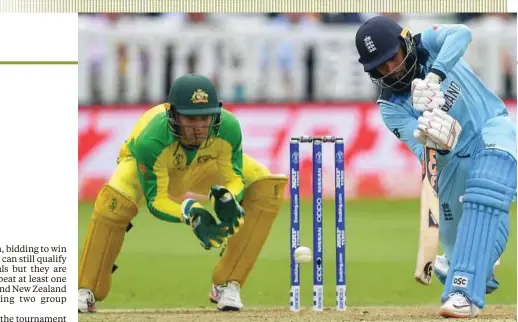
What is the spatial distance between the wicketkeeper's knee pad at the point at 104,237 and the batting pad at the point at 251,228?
0.62 m

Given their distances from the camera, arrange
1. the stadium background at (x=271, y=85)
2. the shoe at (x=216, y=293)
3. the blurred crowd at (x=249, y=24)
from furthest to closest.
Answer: the blurred crowd at (x=249, y=24) < the stadium background at (x=271, y=85) < the shoe at (x=216, y=293)

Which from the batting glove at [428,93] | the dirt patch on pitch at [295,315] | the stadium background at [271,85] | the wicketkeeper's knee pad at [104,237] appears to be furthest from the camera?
the stadium background at [271,85]

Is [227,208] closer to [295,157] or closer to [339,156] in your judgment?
[295,157]

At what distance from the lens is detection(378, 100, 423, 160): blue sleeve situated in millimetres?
7027

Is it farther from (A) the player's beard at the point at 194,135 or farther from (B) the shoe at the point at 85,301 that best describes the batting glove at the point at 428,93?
(B) the shoe at the point at 85,301

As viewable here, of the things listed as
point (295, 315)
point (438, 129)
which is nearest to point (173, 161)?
point (295, 315)

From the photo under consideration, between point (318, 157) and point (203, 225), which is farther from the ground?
point (318, 157)

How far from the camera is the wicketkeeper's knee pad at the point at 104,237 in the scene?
7504mm

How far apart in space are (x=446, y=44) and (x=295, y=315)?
167cm

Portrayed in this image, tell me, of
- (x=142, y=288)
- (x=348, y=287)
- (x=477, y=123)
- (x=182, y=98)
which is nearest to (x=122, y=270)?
(x=142, y=288)

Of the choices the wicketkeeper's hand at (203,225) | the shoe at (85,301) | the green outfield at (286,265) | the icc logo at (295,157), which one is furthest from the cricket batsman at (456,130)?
the shoe at (85,301)

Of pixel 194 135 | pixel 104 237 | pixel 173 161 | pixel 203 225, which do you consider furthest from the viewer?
pixel 104 237

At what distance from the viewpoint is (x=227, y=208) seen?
6.97m

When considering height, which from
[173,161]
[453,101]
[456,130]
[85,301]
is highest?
[453,101]
